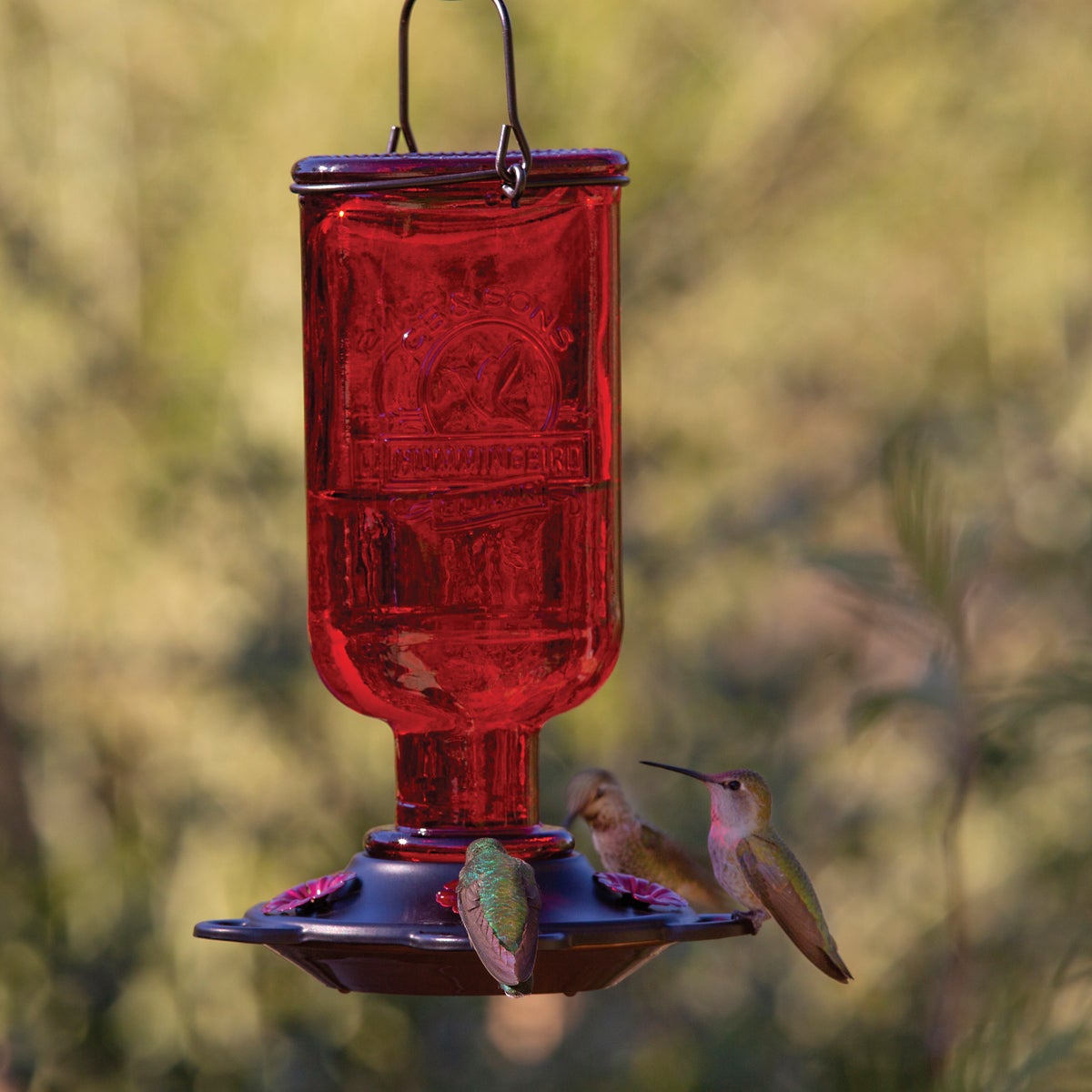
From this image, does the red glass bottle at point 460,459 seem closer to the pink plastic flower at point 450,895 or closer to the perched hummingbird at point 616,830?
the pink plastic flower at point 450,895

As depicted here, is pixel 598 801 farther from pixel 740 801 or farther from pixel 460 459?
pixel 460 459

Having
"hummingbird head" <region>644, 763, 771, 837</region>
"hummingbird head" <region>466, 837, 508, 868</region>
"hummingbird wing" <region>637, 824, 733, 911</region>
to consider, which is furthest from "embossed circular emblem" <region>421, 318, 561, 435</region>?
"hummingbird wing" <region>637, 824, 733, 911</region>

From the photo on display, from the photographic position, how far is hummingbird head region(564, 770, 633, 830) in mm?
2250

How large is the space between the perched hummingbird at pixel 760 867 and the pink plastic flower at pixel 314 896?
22.5 inches

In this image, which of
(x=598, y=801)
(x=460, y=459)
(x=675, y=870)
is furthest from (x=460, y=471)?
(x=675, y=870)

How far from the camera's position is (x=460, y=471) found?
174cm

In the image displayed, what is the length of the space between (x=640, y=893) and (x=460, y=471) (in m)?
0.45

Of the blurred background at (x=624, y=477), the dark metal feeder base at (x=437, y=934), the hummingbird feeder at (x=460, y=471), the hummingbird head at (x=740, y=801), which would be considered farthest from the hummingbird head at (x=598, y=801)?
the blurred background at (x=624, y=477)

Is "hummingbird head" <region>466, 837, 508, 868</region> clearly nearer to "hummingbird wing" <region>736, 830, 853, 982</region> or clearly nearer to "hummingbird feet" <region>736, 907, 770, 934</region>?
"hummingbird feet" <region>736, 907, 770, 934</region>

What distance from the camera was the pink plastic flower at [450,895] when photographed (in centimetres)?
152

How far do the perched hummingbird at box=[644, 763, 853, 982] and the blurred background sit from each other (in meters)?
2.52

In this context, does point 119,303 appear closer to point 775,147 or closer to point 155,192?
point 155,192

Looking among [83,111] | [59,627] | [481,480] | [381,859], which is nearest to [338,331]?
[481,480]

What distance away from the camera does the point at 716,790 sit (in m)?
2.27
